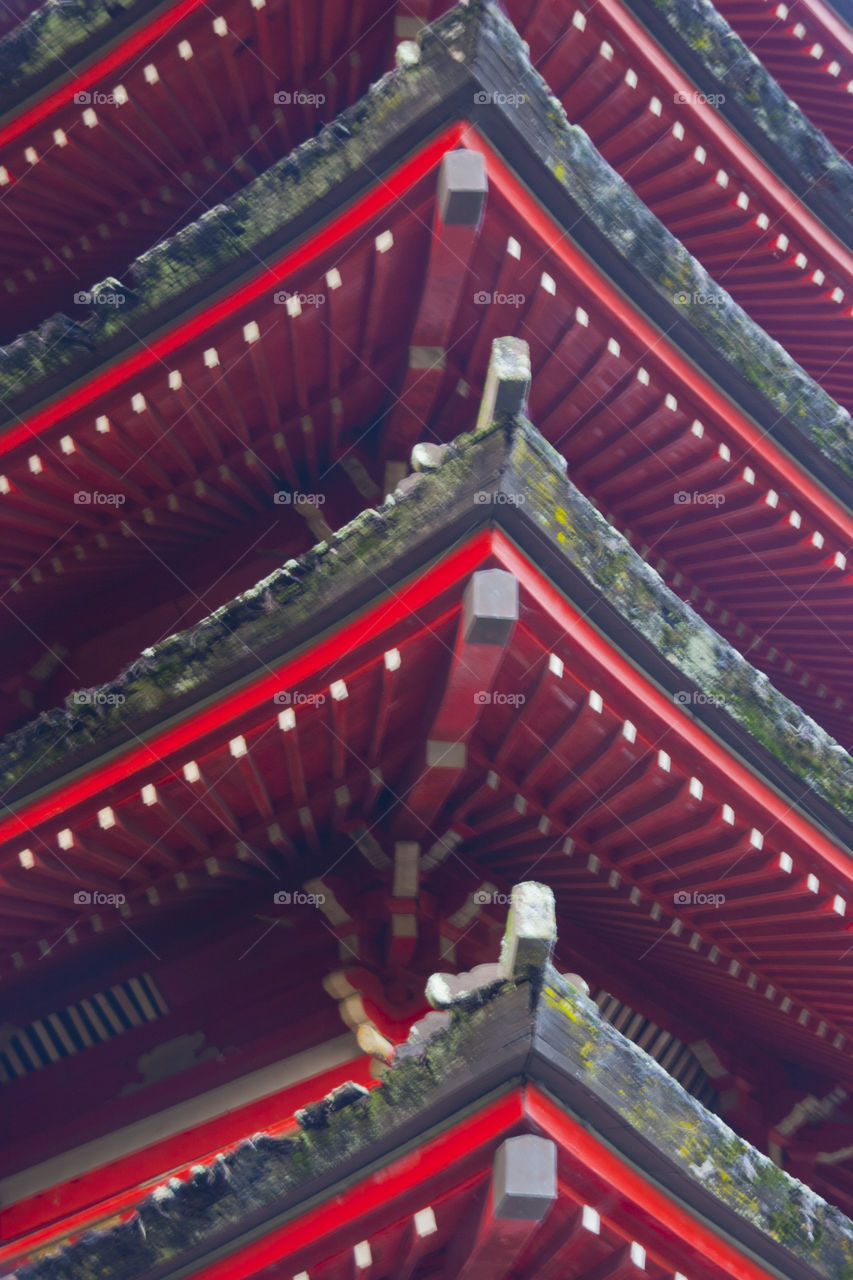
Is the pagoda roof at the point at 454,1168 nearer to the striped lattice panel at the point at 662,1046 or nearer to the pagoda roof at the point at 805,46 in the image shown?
the striped lattice panel at the point at 662,1046

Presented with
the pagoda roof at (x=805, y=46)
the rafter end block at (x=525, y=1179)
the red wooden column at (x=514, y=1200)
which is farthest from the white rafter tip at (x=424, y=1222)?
the pagoda roof at (x=805, y=46)

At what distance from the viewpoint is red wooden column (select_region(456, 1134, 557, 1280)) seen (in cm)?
512

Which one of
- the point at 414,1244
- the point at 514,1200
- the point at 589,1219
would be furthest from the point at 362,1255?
the point at 589,1219

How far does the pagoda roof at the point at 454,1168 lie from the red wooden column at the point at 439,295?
150 inches

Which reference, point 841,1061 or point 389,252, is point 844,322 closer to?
point 389,252

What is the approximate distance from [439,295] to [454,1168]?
5.03 metres

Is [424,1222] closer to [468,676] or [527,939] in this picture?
[527,939]

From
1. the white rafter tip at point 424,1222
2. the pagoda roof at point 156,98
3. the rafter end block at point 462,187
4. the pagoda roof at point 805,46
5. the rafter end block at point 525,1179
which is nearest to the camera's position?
the rafter end block at point 525,1179

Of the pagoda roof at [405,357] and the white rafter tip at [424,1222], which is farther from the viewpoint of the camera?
the pagoda roof at [405,357]

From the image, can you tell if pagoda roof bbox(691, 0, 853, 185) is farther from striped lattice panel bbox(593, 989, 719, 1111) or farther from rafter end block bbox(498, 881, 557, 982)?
rafter end block bbox(498, 881, 557, 982)

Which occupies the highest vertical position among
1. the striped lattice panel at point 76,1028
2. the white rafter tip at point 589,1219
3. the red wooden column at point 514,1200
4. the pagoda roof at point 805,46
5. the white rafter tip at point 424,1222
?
the pagoda roof at point 805,46

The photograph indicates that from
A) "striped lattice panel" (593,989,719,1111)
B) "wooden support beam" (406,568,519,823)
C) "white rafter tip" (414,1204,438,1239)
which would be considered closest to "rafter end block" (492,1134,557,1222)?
"white rafter tip" (414,1204,438,1239)

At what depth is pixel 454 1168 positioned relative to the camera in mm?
5375

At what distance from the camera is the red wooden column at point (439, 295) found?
7.10m
